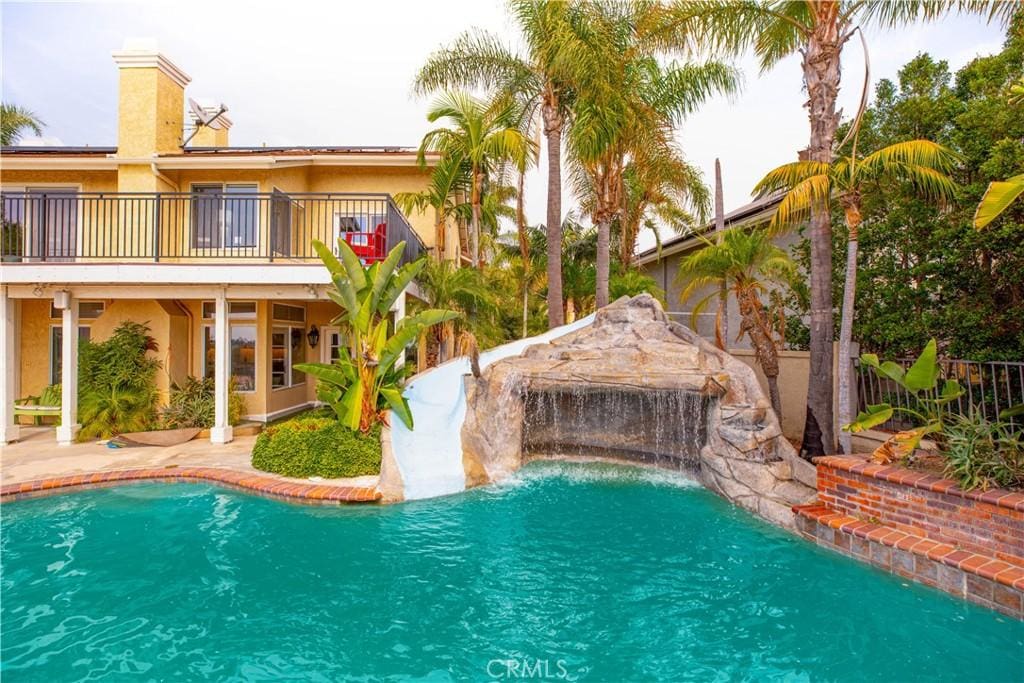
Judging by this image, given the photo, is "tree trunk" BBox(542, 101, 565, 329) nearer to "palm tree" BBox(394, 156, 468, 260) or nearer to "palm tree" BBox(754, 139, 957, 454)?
"palm tree" BBox(394, 156, 468, 260)

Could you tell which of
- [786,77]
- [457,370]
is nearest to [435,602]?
[457,370]

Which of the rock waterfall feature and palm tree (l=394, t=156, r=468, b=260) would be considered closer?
the rock waterfall feature

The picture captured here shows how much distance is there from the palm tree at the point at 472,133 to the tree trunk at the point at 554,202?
2.37 ft

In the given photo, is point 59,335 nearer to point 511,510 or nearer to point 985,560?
point 511,510

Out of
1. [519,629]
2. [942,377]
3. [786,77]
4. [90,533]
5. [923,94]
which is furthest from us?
[786,77]

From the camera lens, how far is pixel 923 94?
1015 cm

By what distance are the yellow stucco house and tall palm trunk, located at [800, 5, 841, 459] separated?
8492 mm

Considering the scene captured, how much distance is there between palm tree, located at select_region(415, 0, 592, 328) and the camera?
13.0 m

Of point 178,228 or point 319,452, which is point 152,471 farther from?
point 178,228

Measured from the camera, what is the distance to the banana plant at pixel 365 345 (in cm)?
953

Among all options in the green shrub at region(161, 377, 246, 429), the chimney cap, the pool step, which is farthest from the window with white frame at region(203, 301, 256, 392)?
the pool step

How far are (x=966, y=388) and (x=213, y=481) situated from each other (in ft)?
43.0

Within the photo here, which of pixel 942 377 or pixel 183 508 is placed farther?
pixel 942 377

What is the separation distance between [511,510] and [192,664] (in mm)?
4448
